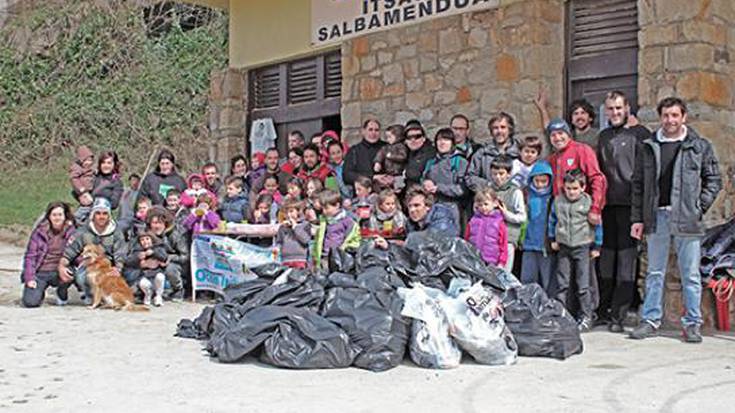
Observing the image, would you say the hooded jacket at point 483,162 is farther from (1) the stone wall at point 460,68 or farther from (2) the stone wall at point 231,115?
(2) the stone wall at point 231,115

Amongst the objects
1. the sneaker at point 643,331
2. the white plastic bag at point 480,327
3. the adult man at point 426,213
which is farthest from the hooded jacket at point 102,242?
the sneaker at point 643,331

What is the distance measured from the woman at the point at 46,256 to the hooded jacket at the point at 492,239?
4.04 metres

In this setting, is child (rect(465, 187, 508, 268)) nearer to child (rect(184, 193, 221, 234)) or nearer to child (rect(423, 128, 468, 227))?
child (rect(423, 128, 468, 227))

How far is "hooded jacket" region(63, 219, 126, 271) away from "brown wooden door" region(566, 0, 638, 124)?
14.7 feet

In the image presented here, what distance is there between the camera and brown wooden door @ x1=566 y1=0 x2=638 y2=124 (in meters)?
7.29

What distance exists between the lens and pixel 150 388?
472 centimetres

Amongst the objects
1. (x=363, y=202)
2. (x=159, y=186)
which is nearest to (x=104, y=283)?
(x=159, y=186)

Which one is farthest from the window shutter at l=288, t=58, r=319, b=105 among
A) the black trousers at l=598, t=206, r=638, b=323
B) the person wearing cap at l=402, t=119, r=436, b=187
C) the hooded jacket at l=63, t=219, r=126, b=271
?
the black trousers at l=598, t=206, r=638, b=323

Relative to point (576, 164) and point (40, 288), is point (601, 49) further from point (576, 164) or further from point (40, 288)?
point (40, 288)

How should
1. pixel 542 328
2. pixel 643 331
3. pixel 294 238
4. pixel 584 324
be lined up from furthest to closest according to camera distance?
pixel 294 238, pixel 584 324, pixel 643 331, pixel 542 328

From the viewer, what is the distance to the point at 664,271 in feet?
20.5

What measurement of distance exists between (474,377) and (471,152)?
2.73 meters

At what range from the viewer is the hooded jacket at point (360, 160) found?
27.2 feet

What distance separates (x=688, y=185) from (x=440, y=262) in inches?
71.6
